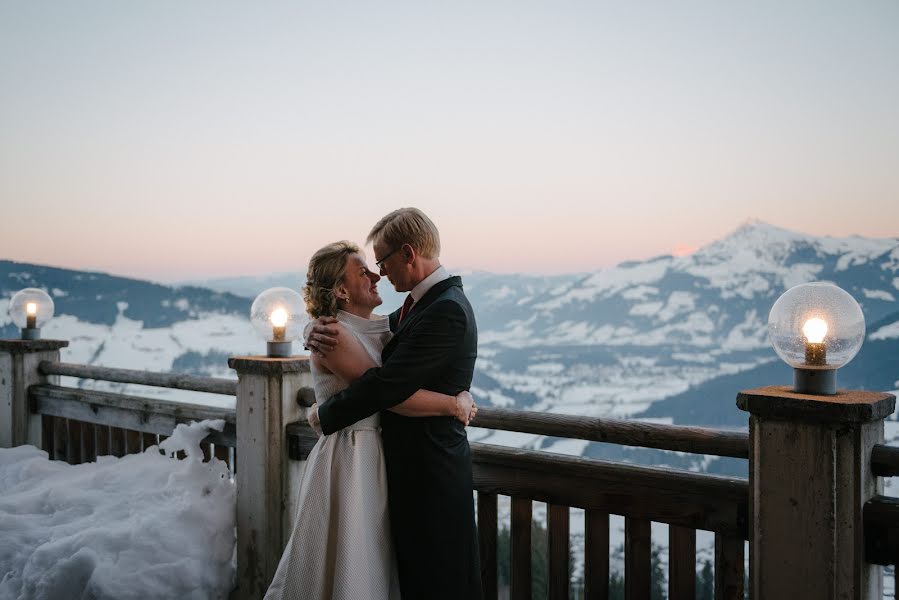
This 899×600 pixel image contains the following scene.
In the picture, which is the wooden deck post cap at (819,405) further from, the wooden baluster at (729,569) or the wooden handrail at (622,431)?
the wooden baluster at (729,569)

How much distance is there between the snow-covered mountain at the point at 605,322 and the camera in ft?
31.4

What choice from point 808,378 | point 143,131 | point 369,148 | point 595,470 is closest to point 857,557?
point 808,378

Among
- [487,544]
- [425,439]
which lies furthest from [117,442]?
[425,439]

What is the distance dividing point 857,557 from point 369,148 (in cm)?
670

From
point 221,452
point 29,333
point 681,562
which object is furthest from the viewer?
point 29,333

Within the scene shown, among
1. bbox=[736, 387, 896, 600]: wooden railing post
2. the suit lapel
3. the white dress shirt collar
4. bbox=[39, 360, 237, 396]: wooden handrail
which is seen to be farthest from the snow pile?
bbox=[736, 387, 896, 600]: wooden railing post

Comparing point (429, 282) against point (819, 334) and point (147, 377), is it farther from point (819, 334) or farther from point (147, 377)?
point (147, 377)

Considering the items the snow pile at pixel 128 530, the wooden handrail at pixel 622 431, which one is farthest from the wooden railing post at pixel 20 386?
the wooden handrail at pixel 622 431

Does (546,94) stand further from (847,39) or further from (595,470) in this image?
(595,470)

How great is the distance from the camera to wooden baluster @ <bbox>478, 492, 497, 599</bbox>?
2.50 meters

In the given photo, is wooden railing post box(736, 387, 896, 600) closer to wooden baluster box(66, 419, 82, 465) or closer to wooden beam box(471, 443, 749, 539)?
wooden beam box(471, 443, 749, 539)

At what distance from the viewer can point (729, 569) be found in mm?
1970

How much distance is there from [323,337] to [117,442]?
112 inches

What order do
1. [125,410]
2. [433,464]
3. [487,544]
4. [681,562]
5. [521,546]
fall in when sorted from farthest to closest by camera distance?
1. [125,410]
2. [487,544]
3. [521,546]
4. [681,562]
5. [433,464]
